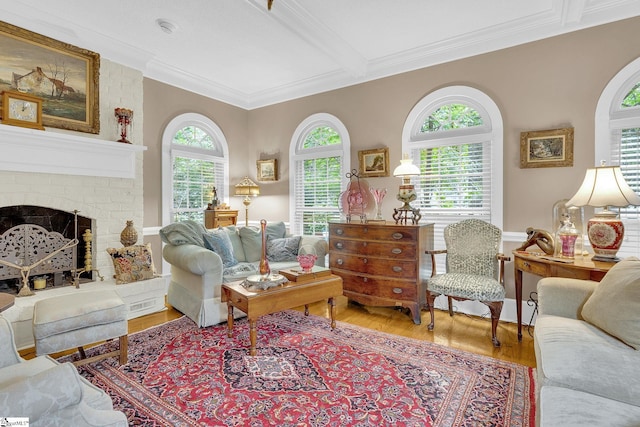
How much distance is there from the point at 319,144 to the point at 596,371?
4062mm

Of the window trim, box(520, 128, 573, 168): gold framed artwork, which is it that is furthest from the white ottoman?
box(520, 128, 573, 168): gold framed artwork

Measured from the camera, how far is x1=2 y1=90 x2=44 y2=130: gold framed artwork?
9.61ft

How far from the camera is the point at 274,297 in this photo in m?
2.62

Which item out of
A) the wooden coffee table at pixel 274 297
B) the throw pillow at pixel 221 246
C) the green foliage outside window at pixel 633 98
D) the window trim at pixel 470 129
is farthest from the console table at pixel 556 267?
the throw pillow at pixel 221 246

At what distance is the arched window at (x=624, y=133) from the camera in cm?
288

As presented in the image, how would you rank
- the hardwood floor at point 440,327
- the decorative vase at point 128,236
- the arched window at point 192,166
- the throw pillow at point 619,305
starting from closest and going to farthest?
the throw pillow at point 619,305
the hardwood floor at point 440,327
the decorative vase at point 128,236
the arched window at point 192,166

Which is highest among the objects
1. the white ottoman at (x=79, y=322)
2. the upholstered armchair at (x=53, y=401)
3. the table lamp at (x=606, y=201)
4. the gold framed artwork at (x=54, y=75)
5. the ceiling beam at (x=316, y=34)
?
the ceiling beam at (x=316, y=34)

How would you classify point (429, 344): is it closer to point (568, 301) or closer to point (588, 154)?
point (568, 301)

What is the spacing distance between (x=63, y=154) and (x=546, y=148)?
4810mm

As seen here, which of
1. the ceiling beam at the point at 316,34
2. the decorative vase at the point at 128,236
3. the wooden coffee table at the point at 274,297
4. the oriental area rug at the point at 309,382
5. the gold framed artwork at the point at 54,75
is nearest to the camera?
the oriental area rug at the point at 309,382

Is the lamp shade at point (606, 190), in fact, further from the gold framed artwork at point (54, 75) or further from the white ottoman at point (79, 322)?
the gold framed artwork at point (54, 75)

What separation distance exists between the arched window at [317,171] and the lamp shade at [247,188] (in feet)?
1.77

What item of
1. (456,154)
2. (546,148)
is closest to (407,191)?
(456,154)

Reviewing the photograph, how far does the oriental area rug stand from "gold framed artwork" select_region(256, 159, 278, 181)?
284 centimetres
